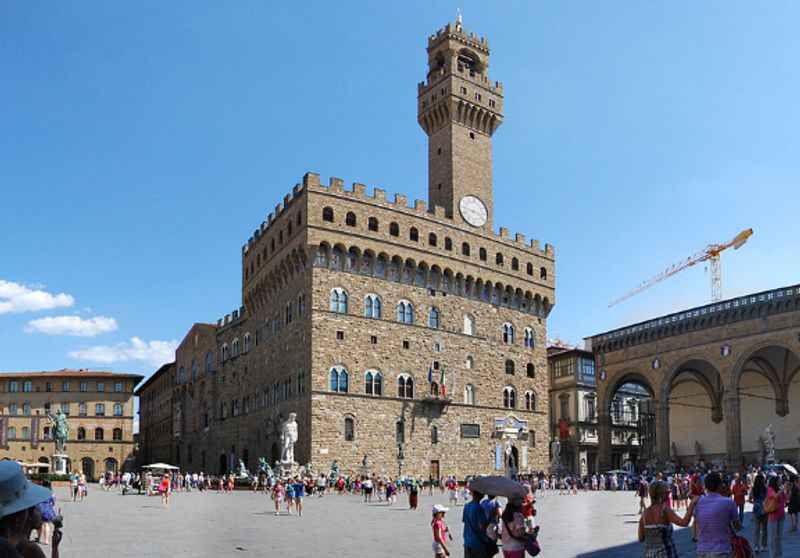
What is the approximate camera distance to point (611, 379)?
62.9m

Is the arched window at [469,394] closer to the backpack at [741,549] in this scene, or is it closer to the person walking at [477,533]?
the person walking at [477,533]

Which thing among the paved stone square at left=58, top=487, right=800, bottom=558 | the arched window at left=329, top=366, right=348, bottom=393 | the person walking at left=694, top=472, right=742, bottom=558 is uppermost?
the arched window at left=329, top=366, right=348, bottom=393

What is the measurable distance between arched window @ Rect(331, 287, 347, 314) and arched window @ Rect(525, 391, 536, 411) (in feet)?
51.5

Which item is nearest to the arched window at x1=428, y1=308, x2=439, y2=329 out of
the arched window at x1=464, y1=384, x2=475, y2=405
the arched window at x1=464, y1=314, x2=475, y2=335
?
the arched window at x1=464, y1=314, x2=475, y2=335

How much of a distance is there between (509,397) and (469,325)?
5764mm

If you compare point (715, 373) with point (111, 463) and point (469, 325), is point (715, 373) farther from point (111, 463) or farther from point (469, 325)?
point (111, 463)

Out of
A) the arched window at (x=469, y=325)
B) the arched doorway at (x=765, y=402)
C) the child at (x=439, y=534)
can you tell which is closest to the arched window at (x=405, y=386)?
the arched window at (x=469, y=325)

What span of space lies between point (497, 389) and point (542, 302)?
7803mm

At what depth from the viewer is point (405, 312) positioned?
50625 mm

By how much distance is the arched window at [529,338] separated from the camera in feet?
189

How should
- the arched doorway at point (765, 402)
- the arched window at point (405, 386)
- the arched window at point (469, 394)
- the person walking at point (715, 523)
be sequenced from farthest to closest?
1. the arched doorway at point (765, 402)
2. the arched window at point (469, 394)
3. the arched window at point (405, 386)
4. the person walking at point (715, 523)

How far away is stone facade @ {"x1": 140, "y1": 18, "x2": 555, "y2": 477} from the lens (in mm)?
47062

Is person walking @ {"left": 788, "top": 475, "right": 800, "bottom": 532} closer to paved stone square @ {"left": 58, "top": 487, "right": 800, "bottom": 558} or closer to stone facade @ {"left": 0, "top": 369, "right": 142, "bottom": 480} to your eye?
paved stone square @ {"left": 58, "top": 487, "right": 800, "bottom": 558}

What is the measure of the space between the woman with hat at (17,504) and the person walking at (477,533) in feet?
22.2
